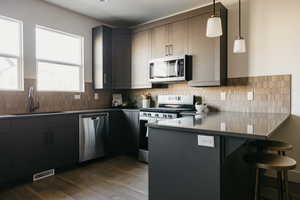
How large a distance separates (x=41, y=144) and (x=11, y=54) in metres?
1.45

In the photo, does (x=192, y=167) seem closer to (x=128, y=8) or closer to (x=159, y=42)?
(x=159, y=42)

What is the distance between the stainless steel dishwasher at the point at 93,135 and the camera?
3416 millimetres

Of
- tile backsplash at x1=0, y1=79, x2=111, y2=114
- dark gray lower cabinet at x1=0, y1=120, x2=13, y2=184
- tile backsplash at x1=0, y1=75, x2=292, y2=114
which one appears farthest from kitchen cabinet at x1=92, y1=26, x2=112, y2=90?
dark gray lower cabinet at x1=0, y1=120, x2=13, y2=184

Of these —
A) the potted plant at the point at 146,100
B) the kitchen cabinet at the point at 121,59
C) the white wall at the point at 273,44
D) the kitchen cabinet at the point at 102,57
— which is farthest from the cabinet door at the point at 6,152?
the white wall at the point at 273,44

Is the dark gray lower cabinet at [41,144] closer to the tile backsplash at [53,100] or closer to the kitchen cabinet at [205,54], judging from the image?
the tile backsplash at [53,100]

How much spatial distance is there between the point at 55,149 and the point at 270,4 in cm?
381

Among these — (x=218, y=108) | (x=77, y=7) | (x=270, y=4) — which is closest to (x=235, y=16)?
(x=270, y=4)

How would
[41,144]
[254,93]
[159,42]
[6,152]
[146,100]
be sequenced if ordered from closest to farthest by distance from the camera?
[6,152], [41,144], [254,93], [159,42], [146,100]

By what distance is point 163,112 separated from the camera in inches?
135

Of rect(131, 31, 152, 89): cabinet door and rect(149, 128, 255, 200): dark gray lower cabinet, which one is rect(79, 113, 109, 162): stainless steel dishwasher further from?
rect(149, 128, 255, 200): dark gray lower cabinet

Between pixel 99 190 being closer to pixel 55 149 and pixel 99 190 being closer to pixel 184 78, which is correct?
pixel 55 149

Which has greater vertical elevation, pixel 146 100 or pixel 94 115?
pixel 146 100

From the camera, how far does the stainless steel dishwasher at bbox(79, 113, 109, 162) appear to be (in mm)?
3416

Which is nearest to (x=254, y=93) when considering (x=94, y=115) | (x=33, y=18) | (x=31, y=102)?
(x=94, y=115)
